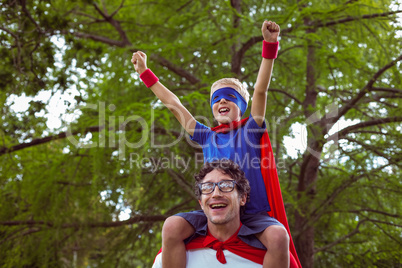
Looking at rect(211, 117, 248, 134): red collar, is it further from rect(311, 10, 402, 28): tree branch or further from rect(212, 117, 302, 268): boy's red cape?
rect(311, 10, 402, 28): tree branch

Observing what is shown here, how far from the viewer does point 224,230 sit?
2129 mm

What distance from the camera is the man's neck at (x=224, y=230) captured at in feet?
6.97

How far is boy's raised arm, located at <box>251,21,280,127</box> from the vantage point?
2.25 m

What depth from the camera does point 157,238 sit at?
730 cm

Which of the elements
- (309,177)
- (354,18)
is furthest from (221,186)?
(309,177)

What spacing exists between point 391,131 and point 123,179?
3.36m

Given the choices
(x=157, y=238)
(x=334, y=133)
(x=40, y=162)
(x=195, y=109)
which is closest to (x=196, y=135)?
(x=195, y=109)

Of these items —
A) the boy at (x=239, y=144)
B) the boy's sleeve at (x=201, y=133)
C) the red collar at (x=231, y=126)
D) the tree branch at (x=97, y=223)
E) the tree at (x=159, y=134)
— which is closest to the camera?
the boy at (x=239, y=144)

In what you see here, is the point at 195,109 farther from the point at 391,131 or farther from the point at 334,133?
the point at 391,131

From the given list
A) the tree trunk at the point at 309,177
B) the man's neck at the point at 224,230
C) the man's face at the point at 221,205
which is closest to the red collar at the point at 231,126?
the man's face at the point at 221,205

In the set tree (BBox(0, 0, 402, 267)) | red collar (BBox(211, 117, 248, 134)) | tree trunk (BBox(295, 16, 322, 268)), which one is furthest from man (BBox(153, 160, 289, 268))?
tree trunk (BBox(295, 16, 322, 268))

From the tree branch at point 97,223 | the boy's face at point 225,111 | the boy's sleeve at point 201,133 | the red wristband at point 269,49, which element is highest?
the red wristband at point 269,49

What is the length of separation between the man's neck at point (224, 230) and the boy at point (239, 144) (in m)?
0.07

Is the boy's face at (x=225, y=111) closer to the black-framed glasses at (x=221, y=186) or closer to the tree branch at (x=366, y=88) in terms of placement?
the black-framed glasses at (x=221, y=186)
